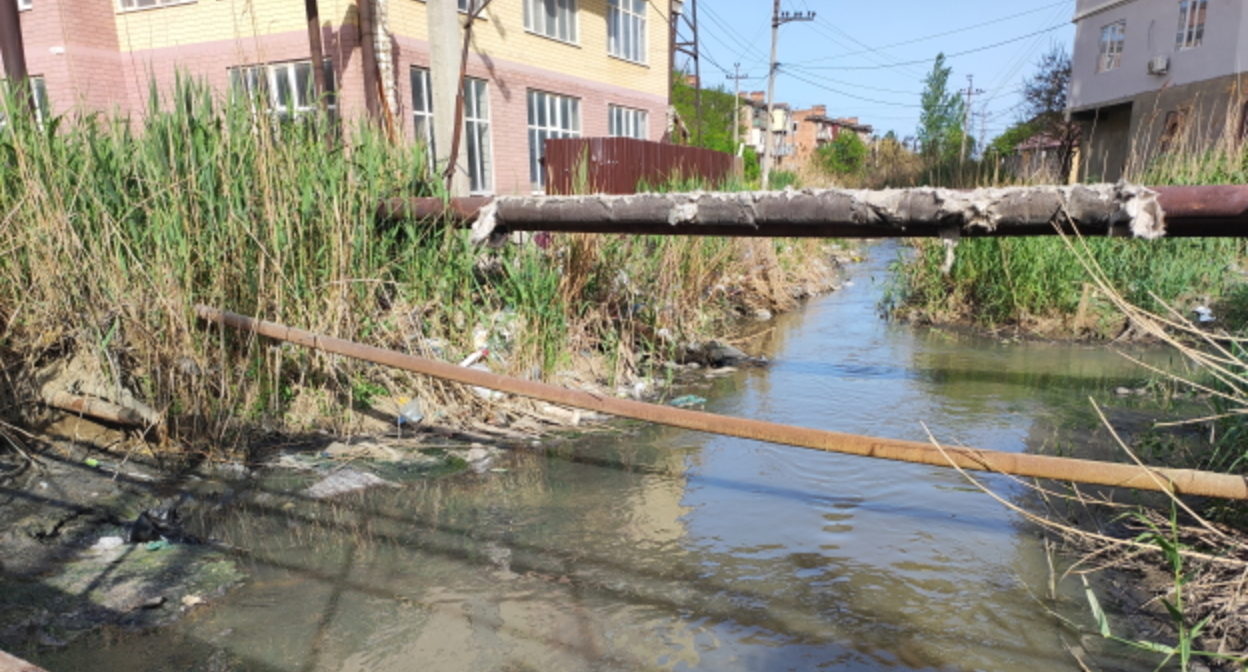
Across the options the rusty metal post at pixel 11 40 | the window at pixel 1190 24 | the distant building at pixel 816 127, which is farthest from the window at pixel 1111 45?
the distant building at pixel 816 127

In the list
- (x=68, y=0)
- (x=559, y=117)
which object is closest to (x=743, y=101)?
(x=559, y=117)

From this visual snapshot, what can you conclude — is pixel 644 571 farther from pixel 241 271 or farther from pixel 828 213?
pixel 241 271

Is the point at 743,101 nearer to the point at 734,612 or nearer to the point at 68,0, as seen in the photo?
the point at 68,0

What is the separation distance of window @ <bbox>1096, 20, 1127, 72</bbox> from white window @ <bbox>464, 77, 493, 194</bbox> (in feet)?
59.8

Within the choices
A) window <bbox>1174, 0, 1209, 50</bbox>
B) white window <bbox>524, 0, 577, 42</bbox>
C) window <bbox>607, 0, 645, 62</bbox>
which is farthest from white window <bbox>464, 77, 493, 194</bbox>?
window <bbox>1174, 0, 1209, 50</bbox>

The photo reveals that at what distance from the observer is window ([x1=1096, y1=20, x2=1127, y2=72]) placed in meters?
20.5

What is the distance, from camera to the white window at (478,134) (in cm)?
1267

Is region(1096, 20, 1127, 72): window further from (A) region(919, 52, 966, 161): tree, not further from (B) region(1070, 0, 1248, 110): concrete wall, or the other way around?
(A) region(919, 52, 966, 161): tree

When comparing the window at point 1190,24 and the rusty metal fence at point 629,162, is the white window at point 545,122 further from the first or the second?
the window at point 1190,24

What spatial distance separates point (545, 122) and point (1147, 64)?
52.3ft

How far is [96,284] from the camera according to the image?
367 centimetres

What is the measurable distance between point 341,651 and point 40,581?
4.14 feet

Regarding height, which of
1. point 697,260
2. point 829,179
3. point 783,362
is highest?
point 829,179

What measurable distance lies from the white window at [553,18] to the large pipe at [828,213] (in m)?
10.8
